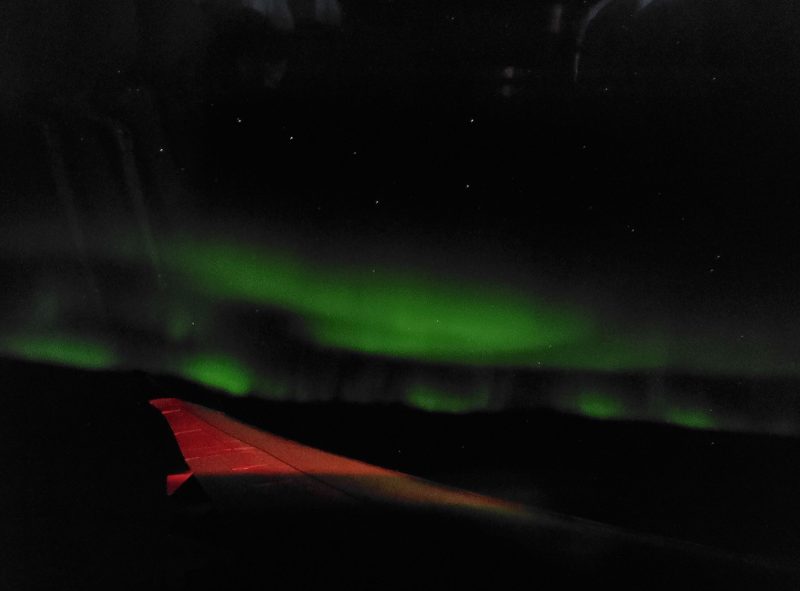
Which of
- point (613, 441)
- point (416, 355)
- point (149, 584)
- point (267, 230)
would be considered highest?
point (267, 230)

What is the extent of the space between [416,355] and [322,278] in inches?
13.5

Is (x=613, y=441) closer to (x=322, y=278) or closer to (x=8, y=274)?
(x=322, y=278)

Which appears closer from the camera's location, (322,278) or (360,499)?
(360,499)

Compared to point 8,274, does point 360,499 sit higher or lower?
lower

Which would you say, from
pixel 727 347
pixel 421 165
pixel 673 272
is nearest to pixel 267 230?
pixel 421 165

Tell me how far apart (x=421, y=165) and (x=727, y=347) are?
2.79 ft

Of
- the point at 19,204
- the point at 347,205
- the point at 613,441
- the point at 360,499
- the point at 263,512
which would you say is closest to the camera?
the point at 263,512

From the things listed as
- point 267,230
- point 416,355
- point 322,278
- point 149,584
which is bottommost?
point 149,584

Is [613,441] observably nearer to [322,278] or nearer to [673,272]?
[673,272]

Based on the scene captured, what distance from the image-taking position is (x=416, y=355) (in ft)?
6.55

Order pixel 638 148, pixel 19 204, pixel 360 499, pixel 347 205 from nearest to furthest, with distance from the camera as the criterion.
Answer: pixel 360 499
pixel 19 204
pixel 638 148
pixel 347 205

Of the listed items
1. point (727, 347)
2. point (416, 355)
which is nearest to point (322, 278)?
point (416, 355)

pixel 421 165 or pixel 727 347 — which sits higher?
pixel 421 165

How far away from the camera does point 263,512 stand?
1.24m
